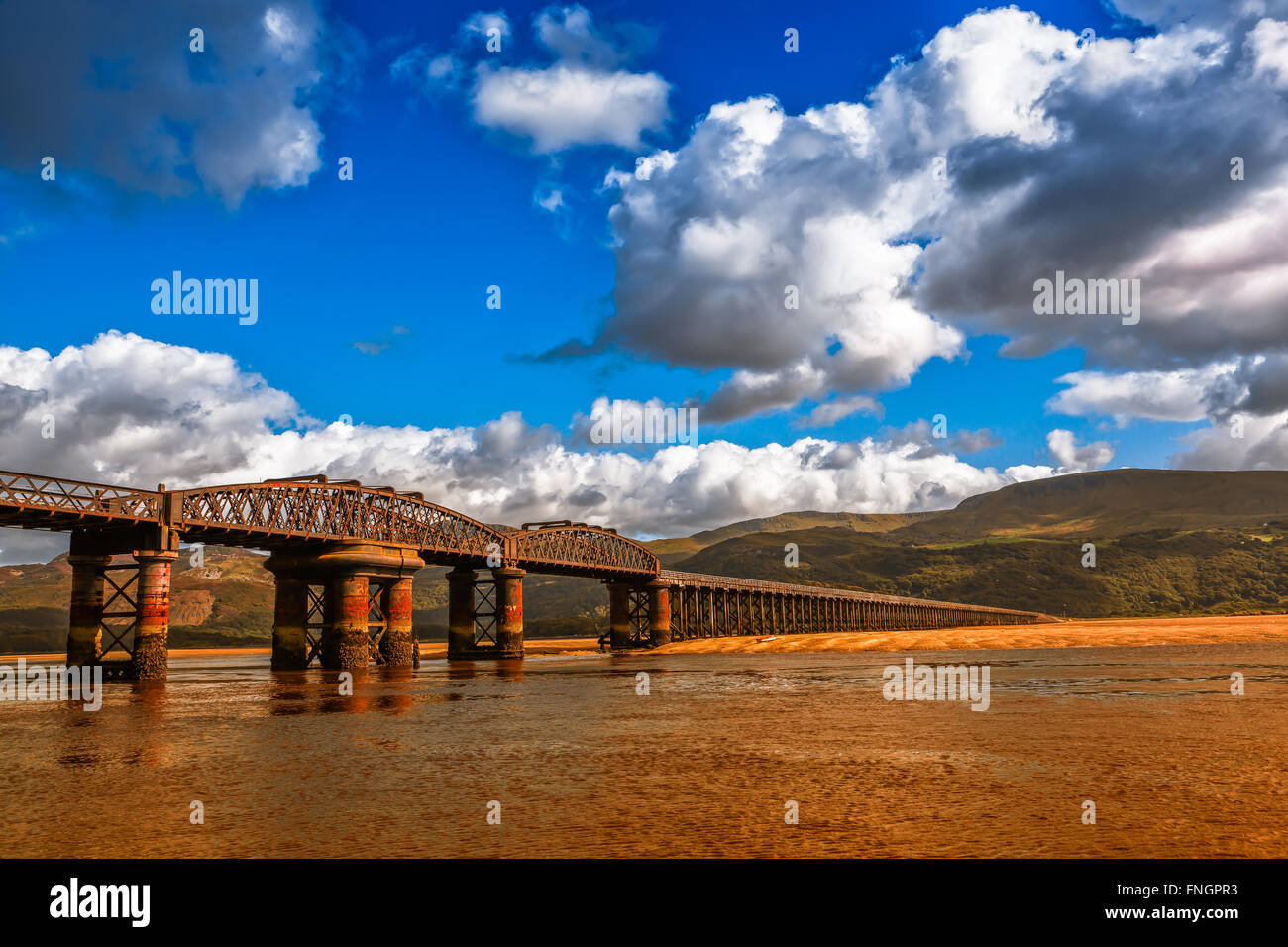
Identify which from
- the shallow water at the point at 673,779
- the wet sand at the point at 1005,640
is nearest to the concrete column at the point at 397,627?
the wet sand at the point at 1005,640

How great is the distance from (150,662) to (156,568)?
5673 mm

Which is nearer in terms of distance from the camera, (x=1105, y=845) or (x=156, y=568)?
(x=1105, y=845)

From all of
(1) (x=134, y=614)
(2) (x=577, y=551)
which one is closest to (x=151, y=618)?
(1) (x=134, y=614)

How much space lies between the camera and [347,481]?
2847 inches

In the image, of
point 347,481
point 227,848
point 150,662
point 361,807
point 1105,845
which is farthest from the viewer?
point 347,481

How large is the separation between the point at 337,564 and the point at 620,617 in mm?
51197

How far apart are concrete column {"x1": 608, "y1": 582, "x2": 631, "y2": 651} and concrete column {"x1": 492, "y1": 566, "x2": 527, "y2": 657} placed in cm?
2330

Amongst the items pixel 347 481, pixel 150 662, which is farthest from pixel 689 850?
pixel 347 481

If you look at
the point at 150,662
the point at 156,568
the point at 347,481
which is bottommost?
the point at 150,662

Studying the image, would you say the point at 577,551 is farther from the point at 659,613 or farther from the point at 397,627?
the point at 397,627

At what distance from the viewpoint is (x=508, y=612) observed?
288ft

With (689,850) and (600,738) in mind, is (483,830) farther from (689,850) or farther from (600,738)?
(600,738)
